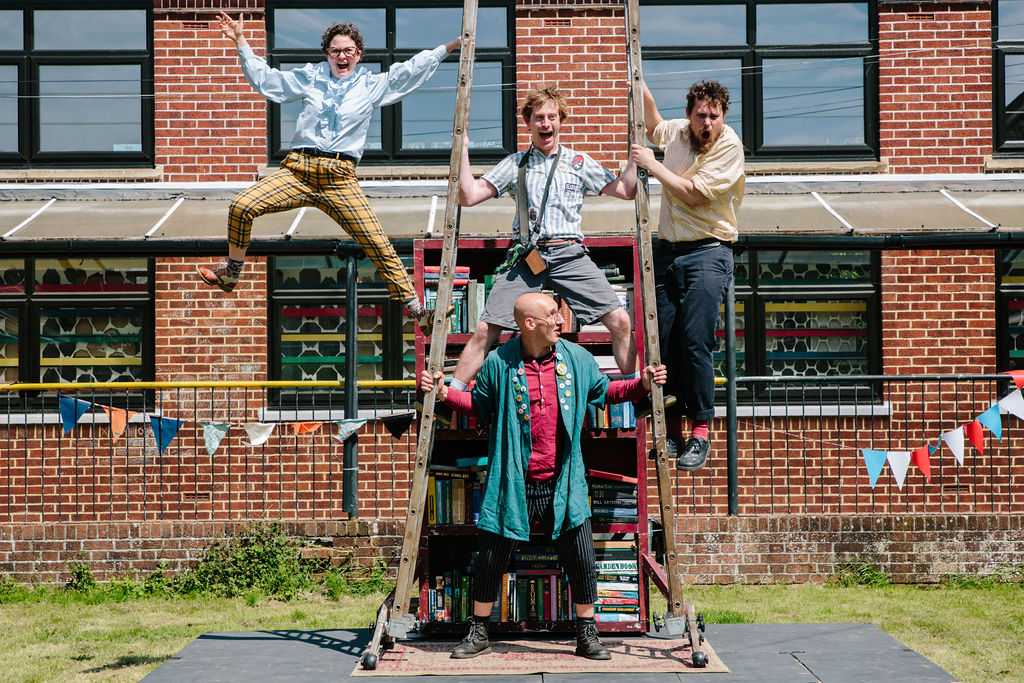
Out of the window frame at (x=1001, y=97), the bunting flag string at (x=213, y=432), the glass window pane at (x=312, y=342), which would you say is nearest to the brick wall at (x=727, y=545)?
the bunting flag string at (x=213, y=432)

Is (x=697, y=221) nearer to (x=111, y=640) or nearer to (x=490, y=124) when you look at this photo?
(x=111, y=640)

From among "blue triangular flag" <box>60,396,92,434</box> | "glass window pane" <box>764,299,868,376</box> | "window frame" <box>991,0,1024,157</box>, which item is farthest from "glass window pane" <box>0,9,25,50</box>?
"window frame" <box>991,0,1024,157</box>

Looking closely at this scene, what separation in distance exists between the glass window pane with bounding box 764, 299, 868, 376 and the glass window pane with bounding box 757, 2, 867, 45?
286 cm

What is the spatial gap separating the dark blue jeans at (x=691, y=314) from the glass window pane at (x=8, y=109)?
8.85 m

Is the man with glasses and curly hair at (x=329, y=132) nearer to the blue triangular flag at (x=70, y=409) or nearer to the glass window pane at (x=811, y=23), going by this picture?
the blue triangular flag at (x=70, y=409)

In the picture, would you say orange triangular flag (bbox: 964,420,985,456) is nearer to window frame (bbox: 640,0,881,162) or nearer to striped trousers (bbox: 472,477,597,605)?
striped trousers (bbox: 472,477,597,605)

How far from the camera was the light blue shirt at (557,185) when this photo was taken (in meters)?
6.08

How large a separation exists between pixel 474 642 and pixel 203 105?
7.86 m

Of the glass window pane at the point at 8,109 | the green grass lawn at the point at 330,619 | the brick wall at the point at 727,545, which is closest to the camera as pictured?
the green grass lawn at the point at 330,619

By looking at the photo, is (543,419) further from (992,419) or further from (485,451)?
(992,419)

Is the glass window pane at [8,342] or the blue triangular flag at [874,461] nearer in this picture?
the blue triangular flag at [874,461]

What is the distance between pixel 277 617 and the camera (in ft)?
27.7

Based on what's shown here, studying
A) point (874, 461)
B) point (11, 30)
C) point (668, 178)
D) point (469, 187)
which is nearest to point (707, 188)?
point (668, 178)

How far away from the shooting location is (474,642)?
593 centimetres
